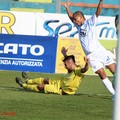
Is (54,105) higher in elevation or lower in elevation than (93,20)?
lower

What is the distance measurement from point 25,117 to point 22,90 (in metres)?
4.31

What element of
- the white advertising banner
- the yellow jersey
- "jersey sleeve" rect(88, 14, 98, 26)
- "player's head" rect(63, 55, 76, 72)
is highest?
the white advertising banner

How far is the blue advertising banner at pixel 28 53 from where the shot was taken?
1944cm

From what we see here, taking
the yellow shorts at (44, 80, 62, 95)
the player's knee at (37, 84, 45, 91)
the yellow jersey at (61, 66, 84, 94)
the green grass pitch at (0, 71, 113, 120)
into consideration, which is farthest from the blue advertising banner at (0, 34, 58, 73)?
the yellow jersey at (61, 66, 84, 94)

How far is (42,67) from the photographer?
19438mm

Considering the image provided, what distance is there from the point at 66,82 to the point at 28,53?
265 inches

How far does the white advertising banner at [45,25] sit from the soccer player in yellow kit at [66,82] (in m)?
7.78

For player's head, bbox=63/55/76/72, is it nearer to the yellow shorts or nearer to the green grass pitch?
the yellow shorts

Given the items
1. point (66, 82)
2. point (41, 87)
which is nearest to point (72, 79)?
point (66, 82)

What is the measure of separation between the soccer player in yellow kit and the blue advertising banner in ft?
18.9

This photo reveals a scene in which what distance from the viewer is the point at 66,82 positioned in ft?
42.3

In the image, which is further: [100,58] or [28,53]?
[28,53]

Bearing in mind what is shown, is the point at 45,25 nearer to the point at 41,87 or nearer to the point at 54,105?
the point at 41,87

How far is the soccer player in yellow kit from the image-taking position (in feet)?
42.3
